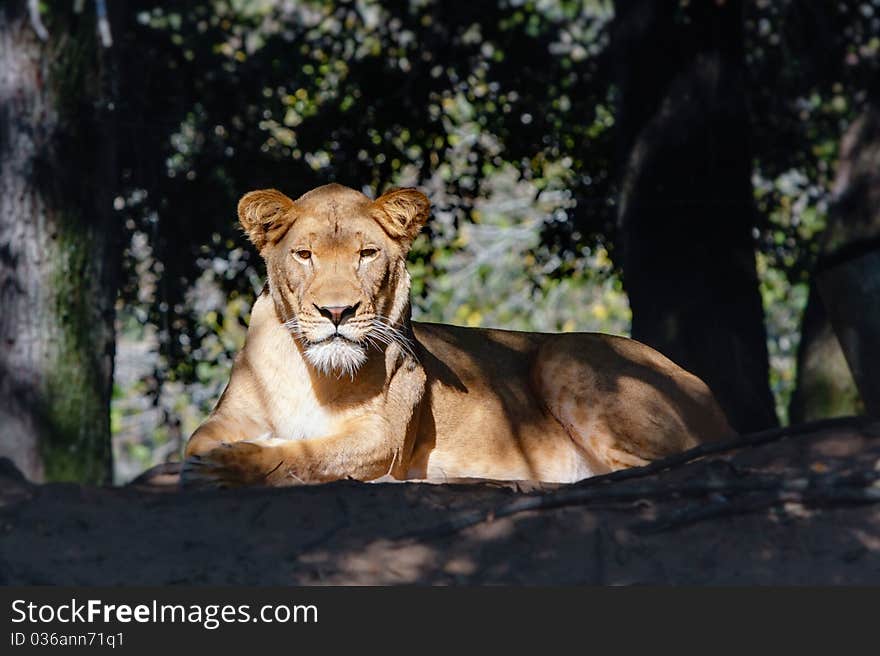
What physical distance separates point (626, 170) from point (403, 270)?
9.90 feet

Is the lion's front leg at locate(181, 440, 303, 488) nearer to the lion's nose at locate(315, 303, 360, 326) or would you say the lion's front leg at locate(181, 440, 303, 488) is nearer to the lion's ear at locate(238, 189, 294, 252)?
the lion's nose at locate(315, 303, 360, 326)

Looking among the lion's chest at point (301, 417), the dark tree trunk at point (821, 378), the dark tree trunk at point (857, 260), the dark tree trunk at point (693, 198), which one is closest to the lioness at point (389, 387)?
the lion's chest at point (301, 417)

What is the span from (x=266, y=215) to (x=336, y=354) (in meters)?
0.67

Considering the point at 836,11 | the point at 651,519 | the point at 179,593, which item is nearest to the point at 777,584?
the point at 651,519

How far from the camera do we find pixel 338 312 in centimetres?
524

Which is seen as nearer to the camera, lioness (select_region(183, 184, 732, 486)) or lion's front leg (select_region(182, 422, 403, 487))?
lion's front leg (select_region(182, 422, 403, 487))

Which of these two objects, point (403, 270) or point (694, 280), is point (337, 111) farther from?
point (403, 270)

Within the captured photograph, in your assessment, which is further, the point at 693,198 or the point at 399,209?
the point at 693,198

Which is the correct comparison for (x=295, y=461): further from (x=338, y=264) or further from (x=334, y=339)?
(x=338, y=264)

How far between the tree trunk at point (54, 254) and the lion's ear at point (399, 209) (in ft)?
7.11

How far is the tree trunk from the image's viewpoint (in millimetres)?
6969

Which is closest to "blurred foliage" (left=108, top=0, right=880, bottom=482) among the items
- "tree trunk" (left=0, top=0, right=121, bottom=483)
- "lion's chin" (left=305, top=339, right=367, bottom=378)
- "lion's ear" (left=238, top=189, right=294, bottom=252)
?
"tree trunk" (left=0, top=0, right=121, bottom=483)

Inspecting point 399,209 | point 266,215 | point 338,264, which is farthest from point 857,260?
point 266,215

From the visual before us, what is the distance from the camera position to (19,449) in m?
6.94
